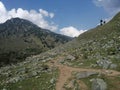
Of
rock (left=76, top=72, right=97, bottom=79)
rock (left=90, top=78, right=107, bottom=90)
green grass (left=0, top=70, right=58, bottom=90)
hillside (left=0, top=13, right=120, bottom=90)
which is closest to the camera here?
rock (left=90, top=78, right=107, bottom=90)

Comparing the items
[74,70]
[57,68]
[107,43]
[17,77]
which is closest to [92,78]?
[74,70]

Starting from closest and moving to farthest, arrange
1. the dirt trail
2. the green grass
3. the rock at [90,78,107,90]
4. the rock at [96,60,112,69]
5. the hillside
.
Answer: the rock at [90,78,107,90]
the hillside
the dirt trail
the green grass
the rock at [96,60,112,69]

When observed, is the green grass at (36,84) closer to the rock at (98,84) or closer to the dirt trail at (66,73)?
the dirt trail at (66,73)

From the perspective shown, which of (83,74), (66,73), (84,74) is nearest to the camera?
(84,74)

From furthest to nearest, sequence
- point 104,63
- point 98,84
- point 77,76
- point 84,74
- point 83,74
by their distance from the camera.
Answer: point 104,63
point 77,76
point 83,74
point 84,74
point 98,84

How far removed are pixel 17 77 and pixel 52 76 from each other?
9.74m

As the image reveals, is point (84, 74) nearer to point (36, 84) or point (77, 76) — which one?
point (77, 76)

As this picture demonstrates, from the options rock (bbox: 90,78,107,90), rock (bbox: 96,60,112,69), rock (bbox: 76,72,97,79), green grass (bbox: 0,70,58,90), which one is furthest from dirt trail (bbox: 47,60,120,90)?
rock (bbox: 90,78,107,90)

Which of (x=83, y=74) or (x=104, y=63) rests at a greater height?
(x=104, y=63)

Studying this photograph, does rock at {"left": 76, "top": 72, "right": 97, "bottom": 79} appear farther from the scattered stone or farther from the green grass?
the green grass

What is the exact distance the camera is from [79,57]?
76125 millimetres

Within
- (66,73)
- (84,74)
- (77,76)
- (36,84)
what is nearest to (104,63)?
(84,74)

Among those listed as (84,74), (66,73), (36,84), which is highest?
(66,73)

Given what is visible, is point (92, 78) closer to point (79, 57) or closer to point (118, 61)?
point (118, 61)
